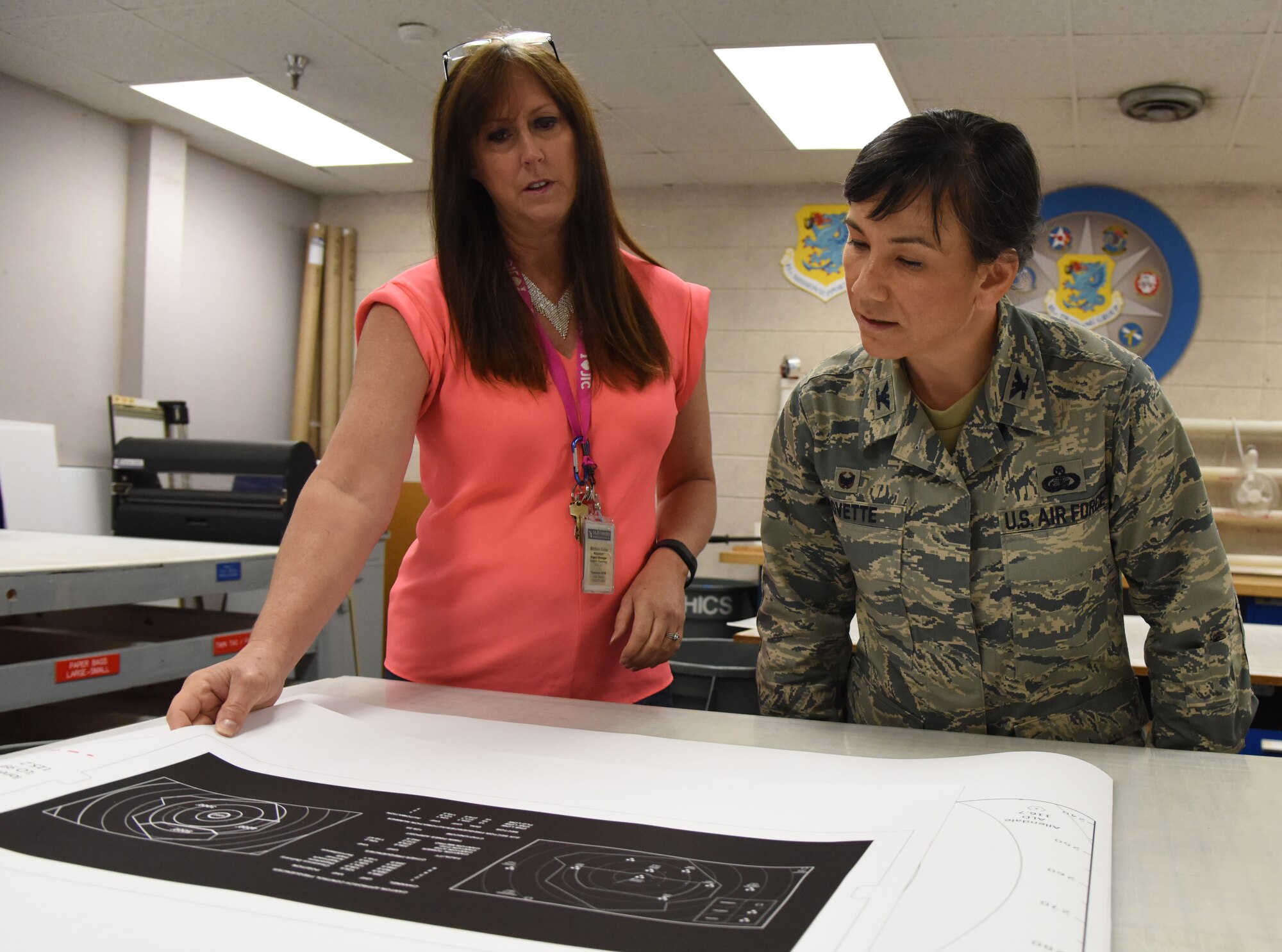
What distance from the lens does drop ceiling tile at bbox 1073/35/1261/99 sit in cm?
366

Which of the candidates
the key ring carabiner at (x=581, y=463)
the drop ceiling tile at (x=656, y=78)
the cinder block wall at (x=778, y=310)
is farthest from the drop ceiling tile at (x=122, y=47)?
the key ring carabiner at (x=581, y=463)

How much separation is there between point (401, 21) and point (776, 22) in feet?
4.44

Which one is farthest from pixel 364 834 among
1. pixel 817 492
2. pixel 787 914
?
pixel 817 492

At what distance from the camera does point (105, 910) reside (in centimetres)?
55

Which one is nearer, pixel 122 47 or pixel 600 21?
pixel 600 21

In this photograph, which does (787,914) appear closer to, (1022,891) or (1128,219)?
(1022,891)

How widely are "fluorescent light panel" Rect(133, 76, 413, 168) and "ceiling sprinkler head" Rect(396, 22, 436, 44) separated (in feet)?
3.24

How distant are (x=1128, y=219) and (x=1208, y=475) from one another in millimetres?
1370

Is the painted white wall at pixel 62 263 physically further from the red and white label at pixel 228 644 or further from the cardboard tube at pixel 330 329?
the red and white label at pixel 228 644

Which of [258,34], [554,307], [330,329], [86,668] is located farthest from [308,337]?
[554,307]

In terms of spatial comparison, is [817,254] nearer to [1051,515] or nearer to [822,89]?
[822,89]

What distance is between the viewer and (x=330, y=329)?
6.45 metres

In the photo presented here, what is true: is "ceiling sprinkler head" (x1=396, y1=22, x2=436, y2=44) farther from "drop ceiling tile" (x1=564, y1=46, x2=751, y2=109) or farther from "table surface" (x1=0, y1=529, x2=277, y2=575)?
"table surface" (x1=0, y1=529, x2=277, y2=575)

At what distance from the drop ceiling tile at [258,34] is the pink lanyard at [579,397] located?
10.4 feet
